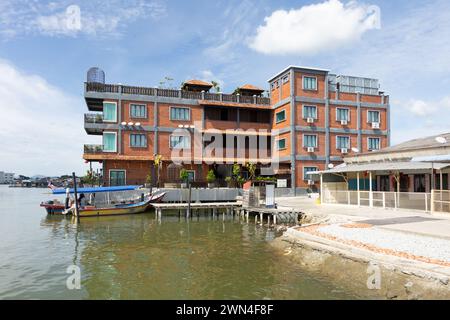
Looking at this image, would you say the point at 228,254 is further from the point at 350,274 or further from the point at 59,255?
the point at 59,255

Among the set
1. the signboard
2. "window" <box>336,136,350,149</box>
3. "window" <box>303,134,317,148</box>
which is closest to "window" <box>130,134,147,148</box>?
the signboard

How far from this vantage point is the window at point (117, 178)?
1476 inches

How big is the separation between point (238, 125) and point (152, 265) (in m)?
32.0

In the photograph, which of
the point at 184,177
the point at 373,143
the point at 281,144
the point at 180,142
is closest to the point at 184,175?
the point at 184,177

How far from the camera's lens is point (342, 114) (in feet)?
143

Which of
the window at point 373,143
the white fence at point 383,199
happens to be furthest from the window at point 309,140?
the white fence at point 383,199

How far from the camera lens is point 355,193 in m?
25.2

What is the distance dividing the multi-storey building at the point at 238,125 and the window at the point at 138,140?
0.38ft

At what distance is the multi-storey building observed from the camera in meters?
38.7

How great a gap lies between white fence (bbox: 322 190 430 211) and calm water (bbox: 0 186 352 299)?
27.2ft

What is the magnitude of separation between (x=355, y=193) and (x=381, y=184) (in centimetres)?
428

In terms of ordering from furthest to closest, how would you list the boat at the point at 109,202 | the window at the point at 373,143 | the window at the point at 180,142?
the window at the point at 373,143, the window at the point at 180,142, the boat at the point at 109,202

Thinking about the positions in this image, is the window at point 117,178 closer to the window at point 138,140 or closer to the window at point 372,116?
the window at point 138,140

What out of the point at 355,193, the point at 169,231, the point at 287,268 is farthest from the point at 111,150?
the point at 287,268
